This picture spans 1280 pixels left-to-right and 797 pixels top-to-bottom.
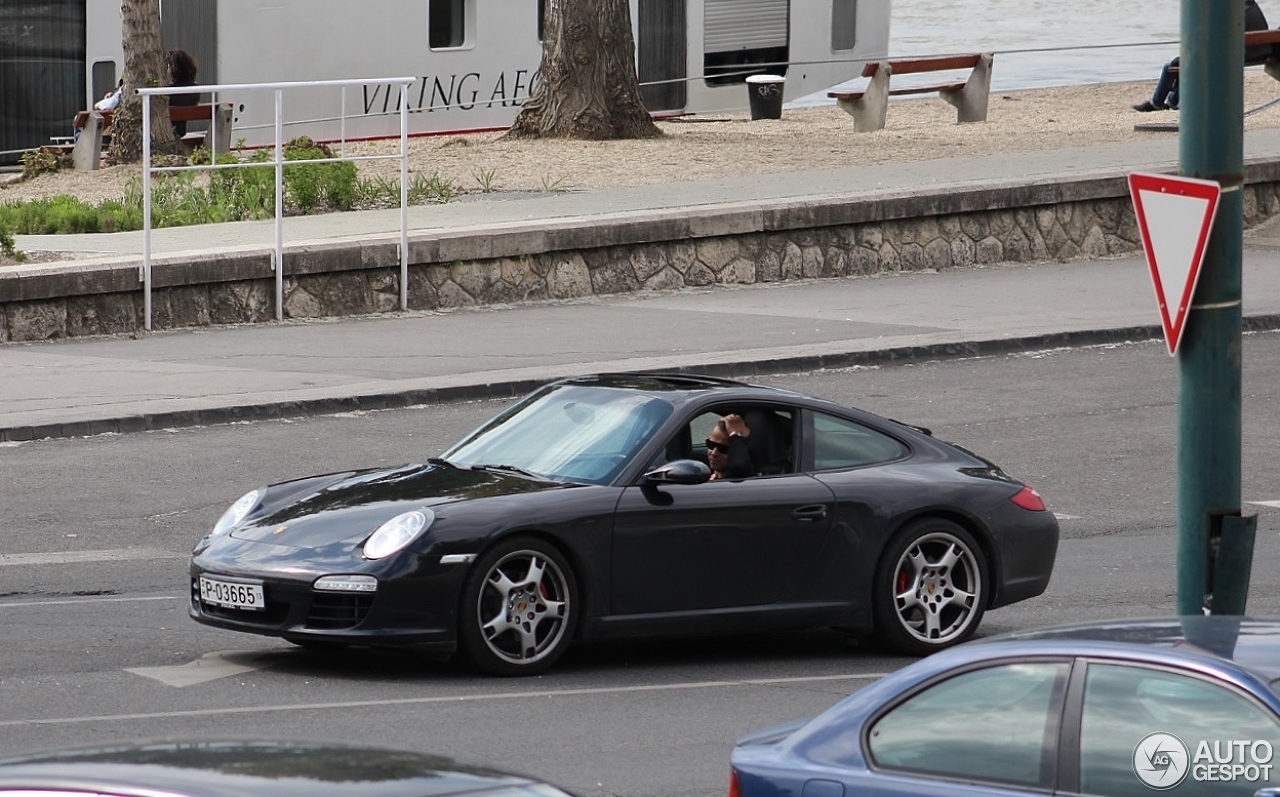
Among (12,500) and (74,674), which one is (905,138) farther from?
(74,674)

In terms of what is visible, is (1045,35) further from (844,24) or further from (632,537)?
(632,537)

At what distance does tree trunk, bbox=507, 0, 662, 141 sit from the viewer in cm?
2700

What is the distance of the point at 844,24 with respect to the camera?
37688mm

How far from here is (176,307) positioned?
19.1 meters

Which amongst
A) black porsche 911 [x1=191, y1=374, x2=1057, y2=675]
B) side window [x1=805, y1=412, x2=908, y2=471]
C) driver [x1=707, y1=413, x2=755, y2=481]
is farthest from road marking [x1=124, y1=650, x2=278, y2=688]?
side window [x1=805, y1=412, x2=908, y2=471]

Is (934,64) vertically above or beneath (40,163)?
above

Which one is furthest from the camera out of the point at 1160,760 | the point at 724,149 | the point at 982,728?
the point at 724,149

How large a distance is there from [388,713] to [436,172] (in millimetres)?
17858

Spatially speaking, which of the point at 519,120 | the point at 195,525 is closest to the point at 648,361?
the point at 195,525

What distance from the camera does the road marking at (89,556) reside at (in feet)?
37.0

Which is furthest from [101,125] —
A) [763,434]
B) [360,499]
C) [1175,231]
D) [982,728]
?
[982,728]

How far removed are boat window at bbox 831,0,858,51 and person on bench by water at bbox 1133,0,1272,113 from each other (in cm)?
664

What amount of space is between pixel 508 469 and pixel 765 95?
25283 millimetres

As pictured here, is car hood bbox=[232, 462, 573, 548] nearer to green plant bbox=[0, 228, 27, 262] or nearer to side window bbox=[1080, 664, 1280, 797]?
side window bbox=[1080, 664, 1280, 797]
